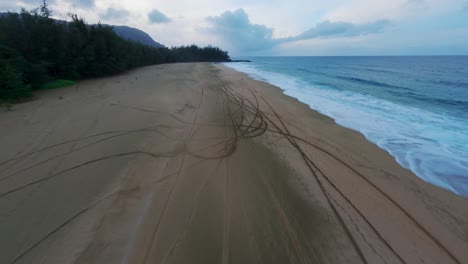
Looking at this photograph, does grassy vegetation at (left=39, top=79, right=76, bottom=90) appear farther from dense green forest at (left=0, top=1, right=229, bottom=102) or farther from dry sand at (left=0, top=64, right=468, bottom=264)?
dry sand at (left=0, top=64, right=468, bottom=264)

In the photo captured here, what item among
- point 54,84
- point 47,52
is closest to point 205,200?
point 54,84

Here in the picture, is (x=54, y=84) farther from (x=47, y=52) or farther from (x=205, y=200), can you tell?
(x=205, y=200)

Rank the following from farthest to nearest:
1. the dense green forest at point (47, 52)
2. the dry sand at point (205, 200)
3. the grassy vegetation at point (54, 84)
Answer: the grassy vegetation at point (54, 84), the dense green forest at point (47, 52), the dry sand at point (205, 200)

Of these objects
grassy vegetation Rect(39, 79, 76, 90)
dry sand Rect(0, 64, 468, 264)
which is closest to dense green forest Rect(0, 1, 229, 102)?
grassy vegetation Rect(39, 79, 76, 90)

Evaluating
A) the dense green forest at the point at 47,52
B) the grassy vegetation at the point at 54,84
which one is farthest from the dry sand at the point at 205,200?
the grassy vegetation at the point at 54,84

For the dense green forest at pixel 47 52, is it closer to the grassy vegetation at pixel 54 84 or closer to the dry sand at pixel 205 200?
the grassy vegetation at pixel 54 84
